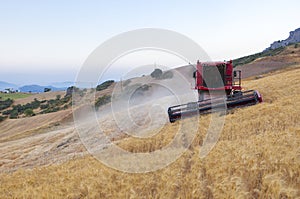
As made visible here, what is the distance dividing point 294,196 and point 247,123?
7.83 meters

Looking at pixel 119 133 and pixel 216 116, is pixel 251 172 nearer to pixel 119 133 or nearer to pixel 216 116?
pixel 216 116

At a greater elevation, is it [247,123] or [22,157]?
[247,123]

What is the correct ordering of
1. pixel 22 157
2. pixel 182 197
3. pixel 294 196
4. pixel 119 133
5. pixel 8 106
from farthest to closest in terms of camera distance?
pixel 8 106
pixel 119 133
pixel 22 157
pixel 182 197
pixel 294 196

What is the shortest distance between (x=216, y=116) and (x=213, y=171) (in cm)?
905

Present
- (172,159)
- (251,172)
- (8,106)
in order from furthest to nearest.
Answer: (8,106), (172,159), (251,172)

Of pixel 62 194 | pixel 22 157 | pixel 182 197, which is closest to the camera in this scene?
pixel 182 197

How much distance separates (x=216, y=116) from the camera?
1592cm

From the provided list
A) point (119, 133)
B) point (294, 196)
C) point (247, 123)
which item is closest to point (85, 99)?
point (119, 133)

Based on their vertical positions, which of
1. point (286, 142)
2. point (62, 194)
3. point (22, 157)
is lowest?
point (22, 157)

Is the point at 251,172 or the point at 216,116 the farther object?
the point at 216,116

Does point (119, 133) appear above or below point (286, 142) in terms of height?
below

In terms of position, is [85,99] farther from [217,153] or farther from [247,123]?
[217,153]

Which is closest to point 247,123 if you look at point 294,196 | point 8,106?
point 294,196

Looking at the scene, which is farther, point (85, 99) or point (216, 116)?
point (85, 99)
